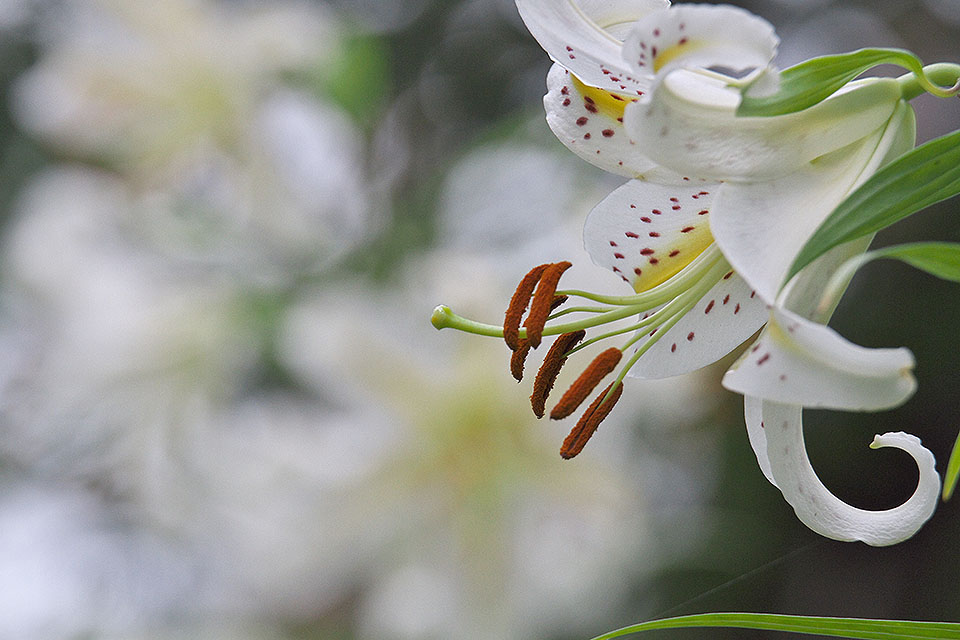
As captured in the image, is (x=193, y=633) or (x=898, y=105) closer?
(x=898, y=105)

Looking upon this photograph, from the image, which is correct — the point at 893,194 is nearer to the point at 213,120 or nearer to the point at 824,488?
the point at 824,488

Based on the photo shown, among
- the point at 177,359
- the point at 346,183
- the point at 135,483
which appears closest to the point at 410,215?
the point at 346,183

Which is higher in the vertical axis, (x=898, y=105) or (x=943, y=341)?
(x=898, y=105)

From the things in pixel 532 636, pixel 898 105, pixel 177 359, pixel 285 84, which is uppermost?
pixel 898 105

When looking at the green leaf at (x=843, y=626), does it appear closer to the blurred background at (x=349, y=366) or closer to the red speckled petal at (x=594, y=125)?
the red speckled petal at (x=594, y=125)

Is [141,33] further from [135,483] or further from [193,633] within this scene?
[193,633]

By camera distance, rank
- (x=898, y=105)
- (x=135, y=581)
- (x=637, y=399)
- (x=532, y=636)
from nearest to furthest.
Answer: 1. (x=898, y=105)
2. (x=637, y=399)
3. (x=532, y=636)
4. (x=135, y=581)

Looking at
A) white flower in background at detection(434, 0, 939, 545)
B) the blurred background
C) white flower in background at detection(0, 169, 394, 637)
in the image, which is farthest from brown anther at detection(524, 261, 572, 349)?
white flower in background at detection(0, 169, 394, 637)
